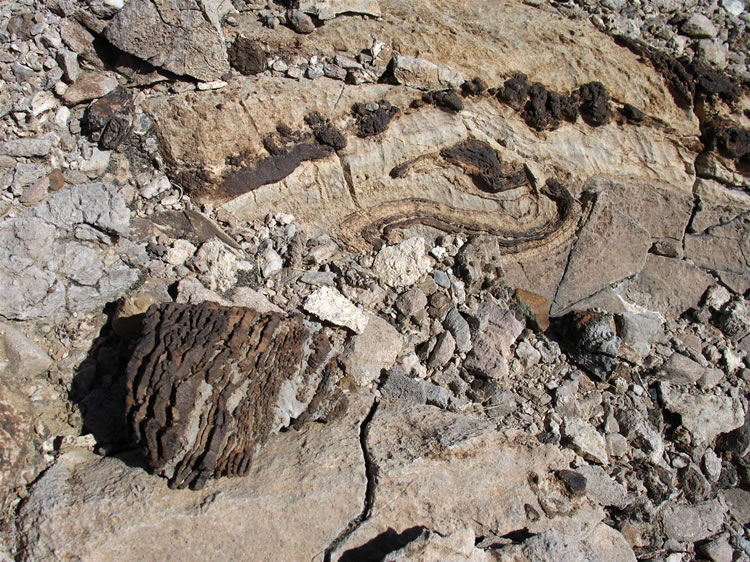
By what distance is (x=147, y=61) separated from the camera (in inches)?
117

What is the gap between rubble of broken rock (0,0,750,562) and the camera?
8.05ft

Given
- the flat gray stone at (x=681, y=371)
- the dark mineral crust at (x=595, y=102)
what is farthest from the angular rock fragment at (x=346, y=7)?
the flat gray stone at (x=681, y=371)

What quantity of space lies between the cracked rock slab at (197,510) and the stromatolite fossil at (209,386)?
0.10 m

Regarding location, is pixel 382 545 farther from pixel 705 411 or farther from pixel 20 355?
pixel 705 411

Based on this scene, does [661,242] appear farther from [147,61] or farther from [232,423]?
[147,61]

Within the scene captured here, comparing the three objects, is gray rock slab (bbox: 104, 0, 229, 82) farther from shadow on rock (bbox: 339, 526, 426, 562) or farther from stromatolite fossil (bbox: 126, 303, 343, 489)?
shadow on rock (bbox: 339, 526, 426, 562)

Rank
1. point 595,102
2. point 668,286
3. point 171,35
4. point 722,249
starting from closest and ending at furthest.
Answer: point 171,35, point 595,102, point 668,286, point 722,249

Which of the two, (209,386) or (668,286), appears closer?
(209,386)

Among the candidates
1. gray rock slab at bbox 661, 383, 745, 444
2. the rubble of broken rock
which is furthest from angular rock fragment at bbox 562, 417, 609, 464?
gray rock slab at bbox 661, 383, 745, 444

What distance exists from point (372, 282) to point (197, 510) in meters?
1.46

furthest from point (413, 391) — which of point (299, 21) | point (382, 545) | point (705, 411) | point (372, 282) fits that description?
point (299, 21)

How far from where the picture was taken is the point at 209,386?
7.89 feet

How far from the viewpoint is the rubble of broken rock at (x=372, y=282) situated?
2.45 metres

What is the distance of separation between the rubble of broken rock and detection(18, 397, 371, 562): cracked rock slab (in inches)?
0.5
